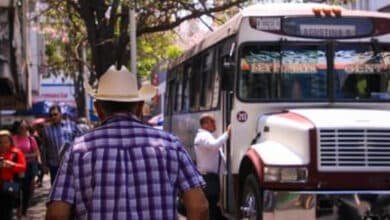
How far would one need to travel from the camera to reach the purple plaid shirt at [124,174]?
13.1ft

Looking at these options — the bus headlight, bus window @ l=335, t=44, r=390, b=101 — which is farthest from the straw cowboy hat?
bus window @ l=335, t=44, r=390, b=101

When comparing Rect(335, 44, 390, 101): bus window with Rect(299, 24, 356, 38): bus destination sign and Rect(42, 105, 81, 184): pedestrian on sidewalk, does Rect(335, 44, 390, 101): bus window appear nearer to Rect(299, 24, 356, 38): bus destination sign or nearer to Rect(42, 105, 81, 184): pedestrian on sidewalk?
Rect(299, 24, 356, 38): bus destination sign

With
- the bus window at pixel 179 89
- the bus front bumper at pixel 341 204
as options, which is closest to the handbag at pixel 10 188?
the bus front bumper at pixel 341 204

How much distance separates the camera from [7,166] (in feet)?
34.3

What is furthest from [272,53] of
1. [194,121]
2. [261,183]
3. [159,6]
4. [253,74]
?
[159,6]

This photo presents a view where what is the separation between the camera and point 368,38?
9.75m

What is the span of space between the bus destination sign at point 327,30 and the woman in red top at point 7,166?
3979 mm

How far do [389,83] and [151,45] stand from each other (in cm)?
1880

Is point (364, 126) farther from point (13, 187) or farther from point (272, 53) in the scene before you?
point (13, 187)

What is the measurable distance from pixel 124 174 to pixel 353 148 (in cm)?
457

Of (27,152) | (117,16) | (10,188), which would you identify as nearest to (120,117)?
(10,188)

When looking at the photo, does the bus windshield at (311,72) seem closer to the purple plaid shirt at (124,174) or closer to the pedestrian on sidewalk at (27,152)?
the pedestrian on sidewalk at (27,152)

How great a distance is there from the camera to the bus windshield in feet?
31.5

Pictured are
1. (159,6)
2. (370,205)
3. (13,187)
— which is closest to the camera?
(370,205)
